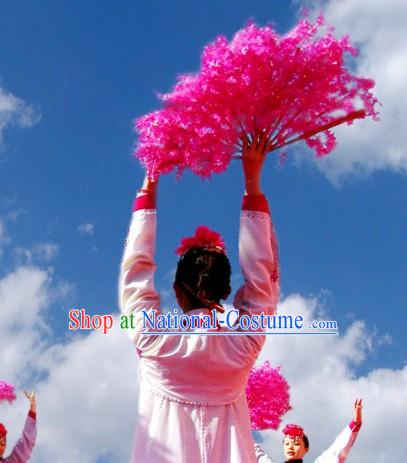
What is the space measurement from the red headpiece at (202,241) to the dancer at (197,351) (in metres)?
0.10

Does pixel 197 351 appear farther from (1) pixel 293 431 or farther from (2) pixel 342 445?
(1) pixel 293 431

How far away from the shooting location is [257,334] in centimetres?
283

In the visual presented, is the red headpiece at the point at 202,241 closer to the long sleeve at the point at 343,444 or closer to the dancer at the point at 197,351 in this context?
the dancer at the point at 197,351

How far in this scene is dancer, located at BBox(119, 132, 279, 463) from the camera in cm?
270

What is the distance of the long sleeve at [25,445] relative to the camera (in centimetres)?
701

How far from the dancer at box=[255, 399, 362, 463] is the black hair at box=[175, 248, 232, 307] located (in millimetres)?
3586

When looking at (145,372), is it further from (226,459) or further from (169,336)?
(226,459)

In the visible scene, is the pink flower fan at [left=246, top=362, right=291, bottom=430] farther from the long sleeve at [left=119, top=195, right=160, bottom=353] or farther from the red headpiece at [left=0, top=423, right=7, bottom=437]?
the red headpiece at [left=0, top=423, right=7, bottom=437]

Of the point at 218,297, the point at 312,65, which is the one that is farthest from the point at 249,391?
the point at 312,65

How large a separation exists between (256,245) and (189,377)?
61 centimetres

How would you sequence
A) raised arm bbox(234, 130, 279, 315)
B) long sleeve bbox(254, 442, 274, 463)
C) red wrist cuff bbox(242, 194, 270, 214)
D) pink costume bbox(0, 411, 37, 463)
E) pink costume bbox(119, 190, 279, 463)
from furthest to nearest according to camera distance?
pink costume bbox(0, 411, 37, 463) < long sleeve bbox(254, 442, 274, 463) < red wrist cuff bbox(242, 194, 270, 214) < raised arm bbox(234, 130, 279, 315) < pink costume bbox(119, 190, 279, 463)

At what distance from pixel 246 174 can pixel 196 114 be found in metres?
0.33

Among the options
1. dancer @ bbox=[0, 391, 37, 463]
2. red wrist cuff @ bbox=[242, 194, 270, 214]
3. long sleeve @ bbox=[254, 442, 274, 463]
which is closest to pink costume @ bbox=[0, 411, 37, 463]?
dancer @ bbox=[0, 391, 37, 463]

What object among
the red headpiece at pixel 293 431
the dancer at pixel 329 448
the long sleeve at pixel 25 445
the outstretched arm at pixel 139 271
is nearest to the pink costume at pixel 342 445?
the dancer at pixel 329 448
